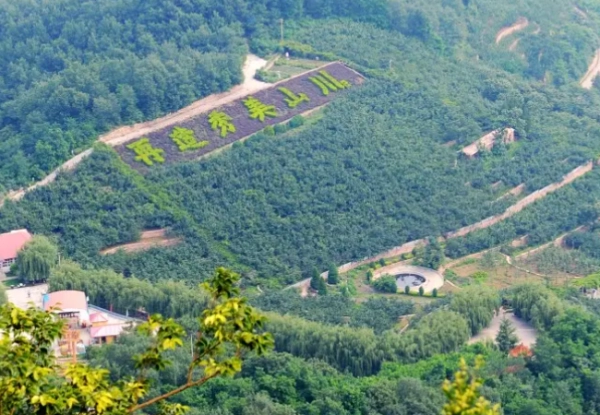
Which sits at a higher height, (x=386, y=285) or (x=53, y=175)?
(x=53, y=175)

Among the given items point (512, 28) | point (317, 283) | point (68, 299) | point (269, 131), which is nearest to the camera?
point (68, 299)

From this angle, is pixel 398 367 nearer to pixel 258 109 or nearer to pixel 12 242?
pixel 12 242

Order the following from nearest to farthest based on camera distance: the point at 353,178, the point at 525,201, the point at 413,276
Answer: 1. the point at 413,276
2. the point at 353,178
3. the point at 525,201

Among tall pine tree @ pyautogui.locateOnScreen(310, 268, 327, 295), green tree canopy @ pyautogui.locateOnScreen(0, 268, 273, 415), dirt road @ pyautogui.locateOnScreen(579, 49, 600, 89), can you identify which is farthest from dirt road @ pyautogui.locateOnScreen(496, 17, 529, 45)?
green tree canopy @ pyautogui.locateOnScreen(0, 268, 273, 415)

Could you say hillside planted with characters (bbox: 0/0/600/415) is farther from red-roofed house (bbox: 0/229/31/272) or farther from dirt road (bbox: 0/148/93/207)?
red-roofed house (bbox: 0/229/31/272)

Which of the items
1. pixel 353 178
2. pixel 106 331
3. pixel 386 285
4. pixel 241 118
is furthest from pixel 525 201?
pixel 106 331

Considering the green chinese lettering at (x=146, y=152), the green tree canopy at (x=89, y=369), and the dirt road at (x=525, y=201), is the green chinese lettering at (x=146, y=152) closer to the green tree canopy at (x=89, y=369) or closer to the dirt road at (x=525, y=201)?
the dirt road at (x=525, y=201)
